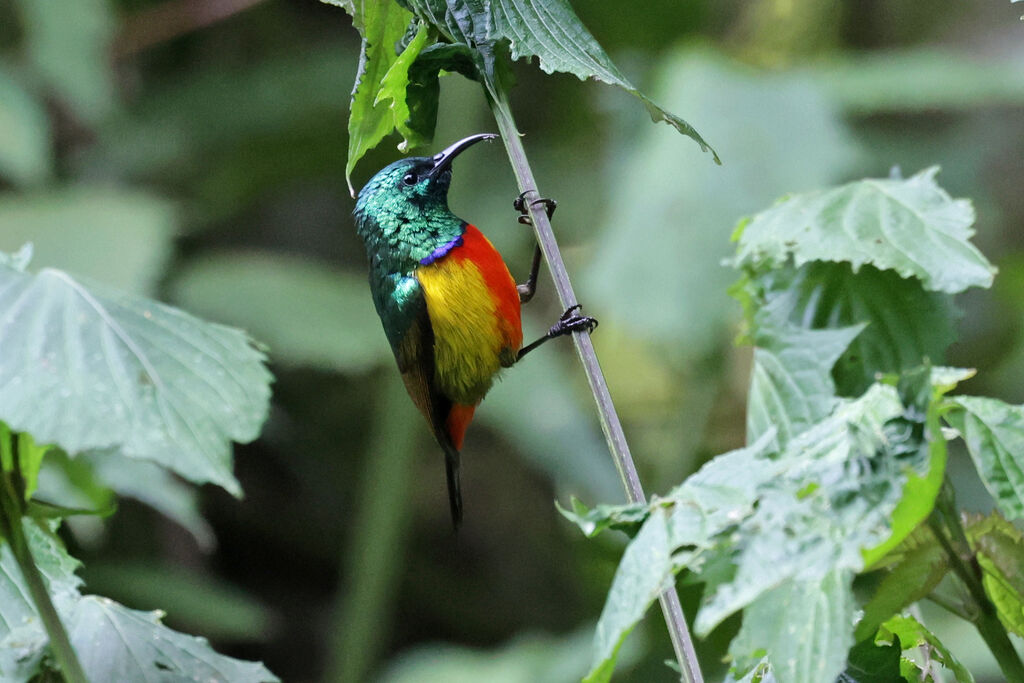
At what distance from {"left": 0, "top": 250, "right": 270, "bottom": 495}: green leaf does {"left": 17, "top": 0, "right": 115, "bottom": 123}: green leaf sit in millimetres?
2894

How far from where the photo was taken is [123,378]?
2.67ft

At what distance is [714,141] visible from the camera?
11.1 ft

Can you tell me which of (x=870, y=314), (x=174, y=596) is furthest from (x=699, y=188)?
(x=174, y=596)

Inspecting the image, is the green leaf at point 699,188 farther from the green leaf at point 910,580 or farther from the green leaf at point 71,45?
the green leaf at point 910,580

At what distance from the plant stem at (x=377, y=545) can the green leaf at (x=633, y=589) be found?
116 inches

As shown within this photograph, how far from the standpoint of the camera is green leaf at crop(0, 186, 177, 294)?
3.20m

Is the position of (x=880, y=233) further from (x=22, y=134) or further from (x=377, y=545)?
(x=22, y=134)

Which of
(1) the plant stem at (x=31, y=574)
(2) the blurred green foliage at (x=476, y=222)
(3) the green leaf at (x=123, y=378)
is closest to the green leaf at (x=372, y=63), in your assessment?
(3) the green leaf at (x=123, y=378)

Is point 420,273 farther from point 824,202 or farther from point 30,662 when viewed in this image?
point 30,662

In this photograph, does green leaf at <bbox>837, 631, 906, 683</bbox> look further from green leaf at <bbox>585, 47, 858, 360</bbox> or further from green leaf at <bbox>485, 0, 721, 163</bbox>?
green leaf at <bbox>585, 47, 858, 360</bbox>

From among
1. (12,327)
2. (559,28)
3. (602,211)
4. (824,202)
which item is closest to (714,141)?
(602,211)

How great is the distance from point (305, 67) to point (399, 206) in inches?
111

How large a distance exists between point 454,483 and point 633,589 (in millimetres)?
1043

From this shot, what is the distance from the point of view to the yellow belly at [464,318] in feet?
5.73
